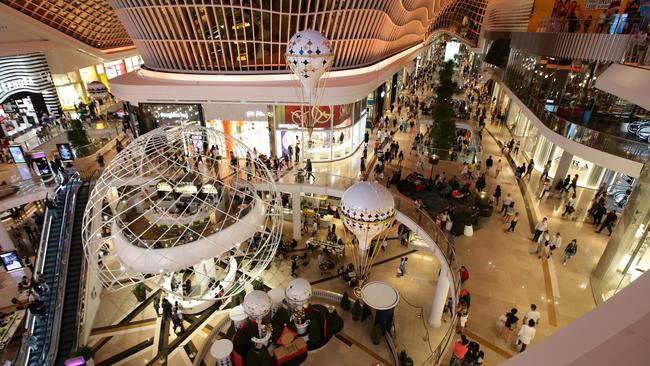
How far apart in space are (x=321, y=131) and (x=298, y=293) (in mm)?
10876

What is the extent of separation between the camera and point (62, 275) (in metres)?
13.8

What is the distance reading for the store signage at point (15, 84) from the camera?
1030 inches

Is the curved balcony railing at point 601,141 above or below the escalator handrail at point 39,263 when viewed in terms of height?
above

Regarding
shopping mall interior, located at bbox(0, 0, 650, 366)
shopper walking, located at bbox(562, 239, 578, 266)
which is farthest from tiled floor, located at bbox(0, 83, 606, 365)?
shopper walking, located at bbox(562, 239, 578, 266)

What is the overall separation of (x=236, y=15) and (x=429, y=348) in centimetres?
1803

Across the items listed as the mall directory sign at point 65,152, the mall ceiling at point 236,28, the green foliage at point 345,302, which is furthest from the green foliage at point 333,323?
the mall directory sign at point 65,152

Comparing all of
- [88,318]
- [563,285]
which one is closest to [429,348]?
[563,285]

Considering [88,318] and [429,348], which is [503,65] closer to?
[429,348]

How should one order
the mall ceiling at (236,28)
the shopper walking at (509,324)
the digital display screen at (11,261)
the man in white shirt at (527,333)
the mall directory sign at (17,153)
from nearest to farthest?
the man in white shirt at (527,333) → the shopper walking at (509,324) → the digital display screen at (11,261) → the mall ceiling at (236,28) → the mall directory sign at (17,153)

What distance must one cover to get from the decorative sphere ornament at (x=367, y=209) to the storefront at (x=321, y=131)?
10781 mm

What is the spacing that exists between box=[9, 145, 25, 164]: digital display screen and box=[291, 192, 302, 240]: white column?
48.5 feet

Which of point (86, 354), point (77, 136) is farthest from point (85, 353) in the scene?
point (77, 136)

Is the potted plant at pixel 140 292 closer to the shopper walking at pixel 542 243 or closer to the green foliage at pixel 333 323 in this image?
the green foliage at pixel 333 323

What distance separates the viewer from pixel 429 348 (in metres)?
12.9
